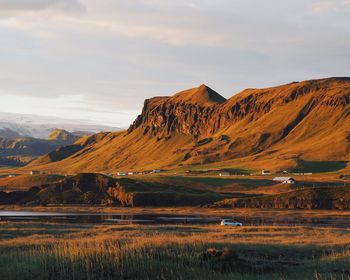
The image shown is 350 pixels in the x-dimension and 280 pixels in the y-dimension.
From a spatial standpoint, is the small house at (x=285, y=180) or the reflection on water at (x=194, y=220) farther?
the small house at (x=285, y=180)

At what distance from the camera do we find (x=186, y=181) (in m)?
198

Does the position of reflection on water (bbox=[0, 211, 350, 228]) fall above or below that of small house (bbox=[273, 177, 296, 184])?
below

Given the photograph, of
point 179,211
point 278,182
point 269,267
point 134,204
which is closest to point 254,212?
point 179,211

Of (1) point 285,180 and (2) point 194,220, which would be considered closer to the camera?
(2) point 194,220

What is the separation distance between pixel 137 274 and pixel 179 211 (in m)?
99.8

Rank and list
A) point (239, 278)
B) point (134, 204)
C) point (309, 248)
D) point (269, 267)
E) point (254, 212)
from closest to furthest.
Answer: point (239, 278), point (269, 267), point (309, 248), point (254, 212), point (134, 204)

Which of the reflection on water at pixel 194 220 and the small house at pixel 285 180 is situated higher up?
the small house at pixel 285 180

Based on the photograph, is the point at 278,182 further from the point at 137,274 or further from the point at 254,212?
the point at 137,274

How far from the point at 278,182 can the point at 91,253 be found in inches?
6469

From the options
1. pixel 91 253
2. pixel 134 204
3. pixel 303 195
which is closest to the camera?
pixel 91 253

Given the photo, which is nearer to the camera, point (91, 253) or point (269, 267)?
point (91, 253)

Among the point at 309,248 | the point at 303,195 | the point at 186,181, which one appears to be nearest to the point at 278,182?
the point at 186,181

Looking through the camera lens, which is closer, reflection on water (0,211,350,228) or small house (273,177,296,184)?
reflection on water (0,211,350,228)

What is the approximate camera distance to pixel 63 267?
82.8 feet
